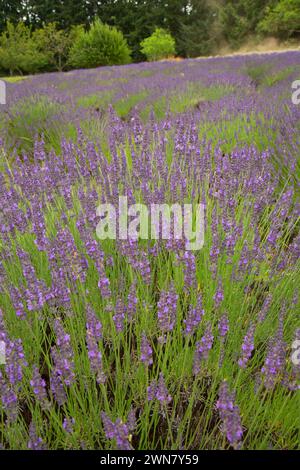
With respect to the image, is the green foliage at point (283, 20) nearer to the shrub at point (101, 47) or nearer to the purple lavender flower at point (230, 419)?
the shrub at point (101, 47)

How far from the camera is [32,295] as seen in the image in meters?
1.40

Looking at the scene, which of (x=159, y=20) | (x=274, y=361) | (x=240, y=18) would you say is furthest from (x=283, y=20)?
(x=274, y=361)

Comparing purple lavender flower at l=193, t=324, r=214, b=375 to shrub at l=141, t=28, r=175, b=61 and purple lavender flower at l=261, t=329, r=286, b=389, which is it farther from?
shrub at l=141, t=28, r=175, b=61

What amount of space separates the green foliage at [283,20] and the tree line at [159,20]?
0.18 ft

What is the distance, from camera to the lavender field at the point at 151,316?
1245mm

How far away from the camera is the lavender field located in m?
1.25

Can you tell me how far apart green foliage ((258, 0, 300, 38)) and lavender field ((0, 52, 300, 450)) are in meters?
22.4

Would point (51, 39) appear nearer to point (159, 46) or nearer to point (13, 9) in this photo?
point (159, 46)

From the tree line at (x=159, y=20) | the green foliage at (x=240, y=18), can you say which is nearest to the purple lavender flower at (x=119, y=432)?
the tree line at (x=159, y=20)

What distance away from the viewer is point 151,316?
5.70ft

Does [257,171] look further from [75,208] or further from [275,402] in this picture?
[275,402]

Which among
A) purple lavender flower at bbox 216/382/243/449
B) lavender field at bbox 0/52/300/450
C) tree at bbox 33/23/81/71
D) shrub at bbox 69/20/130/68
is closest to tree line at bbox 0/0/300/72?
tree at bbox 33/23/81/71

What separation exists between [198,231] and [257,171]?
0.77m

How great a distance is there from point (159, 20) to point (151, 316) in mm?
34387
